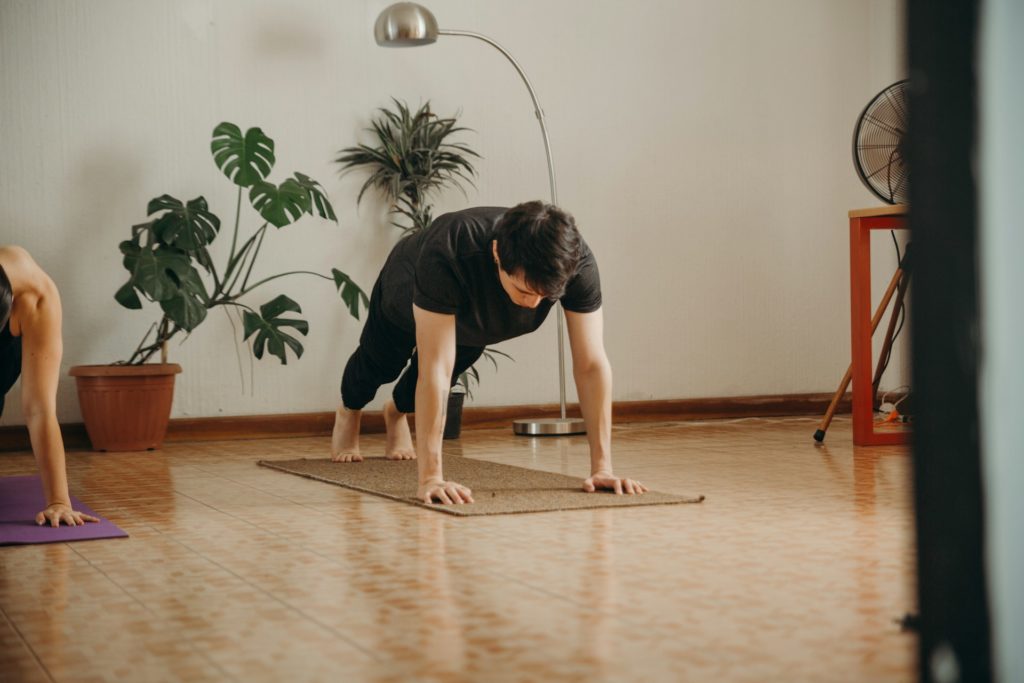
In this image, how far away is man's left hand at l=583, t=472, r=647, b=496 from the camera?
9.65ft

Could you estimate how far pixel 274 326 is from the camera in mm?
4750

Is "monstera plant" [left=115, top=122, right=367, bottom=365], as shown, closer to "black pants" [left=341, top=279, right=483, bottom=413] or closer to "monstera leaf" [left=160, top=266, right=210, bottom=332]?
"monstera leaf" [left=160, top=266, right=210, bottom=332]

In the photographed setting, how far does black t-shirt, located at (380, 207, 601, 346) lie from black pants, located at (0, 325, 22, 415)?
2.91 ft

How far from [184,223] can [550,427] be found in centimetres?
169

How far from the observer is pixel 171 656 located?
1.48 metres

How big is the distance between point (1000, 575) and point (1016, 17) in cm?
28

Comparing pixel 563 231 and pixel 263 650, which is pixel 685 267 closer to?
pixel 563 231

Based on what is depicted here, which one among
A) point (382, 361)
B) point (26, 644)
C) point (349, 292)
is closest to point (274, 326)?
point (349, 292)

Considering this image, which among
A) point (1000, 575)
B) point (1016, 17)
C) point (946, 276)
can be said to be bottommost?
point (1000, 575)

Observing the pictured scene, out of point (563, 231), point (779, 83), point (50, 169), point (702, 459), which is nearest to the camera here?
point (563, 231)

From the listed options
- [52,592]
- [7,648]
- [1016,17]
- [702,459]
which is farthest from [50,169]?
[1016,17]

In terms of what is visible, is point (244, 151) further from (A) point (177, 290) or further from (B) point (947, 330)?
(B) point (947, 330)

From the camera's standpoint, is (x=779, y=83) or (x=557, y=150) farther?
(x=779, y=83)

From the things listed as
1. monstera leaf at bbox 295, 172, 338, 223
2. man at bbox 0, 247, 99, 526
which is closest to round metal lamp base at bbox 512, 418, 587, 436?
monstera leaf at bbox 295, 172, 338, 223
